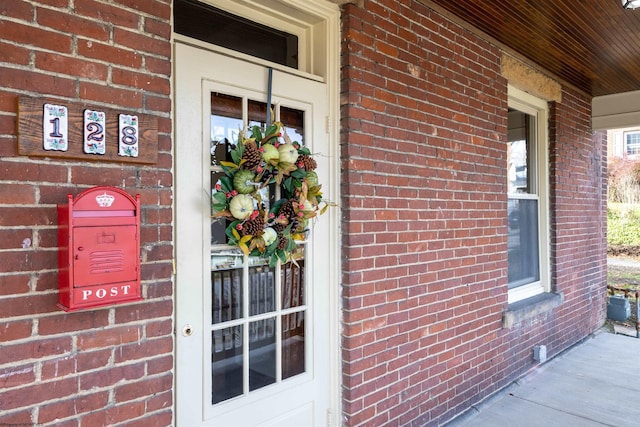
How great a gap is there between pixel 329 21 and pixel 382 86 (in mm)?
493

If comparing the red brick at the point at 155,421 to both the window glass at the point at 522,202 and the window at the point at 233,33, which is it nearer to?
the window at the point at 233,33

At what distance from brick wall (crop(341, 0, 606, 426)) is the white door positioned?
0.19 m

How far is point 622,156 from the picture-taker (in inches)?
662

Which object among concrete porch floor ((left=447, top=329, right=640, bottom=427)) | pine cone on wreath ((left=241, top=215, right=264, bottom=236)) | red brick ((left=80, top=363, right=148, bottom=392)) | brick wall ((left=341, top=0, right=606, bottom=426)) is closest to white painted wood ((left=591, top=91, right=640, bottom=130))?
brick wall ((left=341, top=0, right=606, bottom=426))

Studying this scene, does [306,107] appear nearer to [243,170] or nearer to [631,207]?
[243,170]

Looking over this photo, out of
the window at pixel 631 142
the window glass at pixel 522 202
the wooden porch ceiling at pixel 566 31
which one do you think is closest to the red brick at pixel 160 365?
the wooden porch ceiling at pixel 566 31

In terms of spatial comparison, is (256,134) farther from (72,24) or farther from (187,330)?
(187,330)

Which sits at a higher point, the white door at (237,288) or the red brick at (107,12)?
the red brick at (107,12)

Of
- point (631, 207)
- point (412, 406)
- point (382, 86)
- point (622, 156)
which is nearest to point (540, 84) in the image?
point (382, 86)

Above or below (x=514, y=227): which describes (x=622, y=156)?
above

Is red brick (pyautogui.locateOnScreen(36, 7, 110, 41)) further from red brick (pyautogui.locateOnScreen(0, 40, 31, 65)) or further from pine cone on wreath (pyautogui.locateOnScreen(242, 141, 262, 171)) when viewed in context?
pine cone on wreath (pyautogui.locateOnScreen(242, 141, 262, 171))

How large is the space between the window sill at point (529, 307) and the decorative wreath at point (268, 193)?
2367 millimetres

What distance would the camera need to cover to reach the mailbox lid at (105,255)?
144cm

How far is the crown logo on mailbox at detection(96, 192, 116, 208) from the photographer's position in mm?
1490
